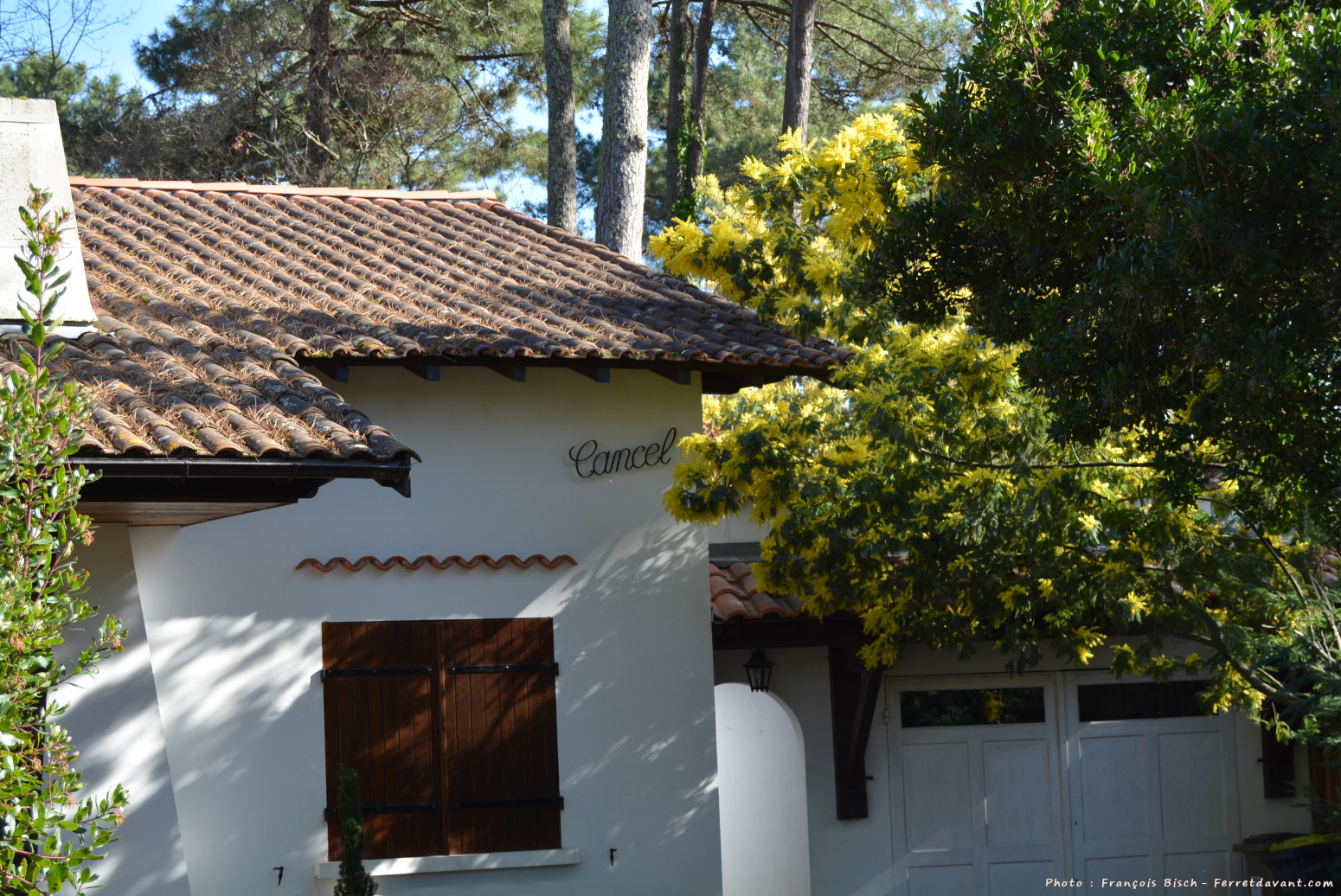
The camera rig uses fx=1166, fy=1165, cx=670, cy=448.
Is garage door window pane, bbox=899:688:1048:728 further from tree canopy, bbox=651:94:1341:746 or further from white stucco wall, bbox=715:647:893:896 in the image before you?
tree canopy, bbox=651:94:1341:746

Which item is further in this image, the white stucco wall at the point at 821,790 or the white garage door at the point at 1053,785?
the white garage door at the point at 1053,785

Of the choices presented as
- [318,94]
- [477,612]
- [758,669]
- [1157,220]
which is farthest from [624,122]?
[1157,220]

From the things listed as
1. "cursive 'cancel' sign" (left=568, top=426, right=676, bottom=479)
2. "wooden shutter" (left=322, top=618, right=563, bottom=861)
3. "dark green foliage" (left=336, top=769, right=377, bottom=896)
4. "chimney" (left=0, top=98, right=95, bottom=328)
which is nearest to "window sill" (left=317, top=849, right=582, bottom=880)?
"wooden shutter" (left=322, top=618, right=563, bottom=861)

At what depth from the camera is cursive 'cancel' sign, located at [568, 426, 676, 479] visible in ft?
26.5

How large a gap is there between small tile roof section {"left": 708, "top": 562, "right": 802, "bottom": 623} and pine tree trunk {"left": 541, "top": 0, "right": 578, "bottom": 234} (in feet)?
20.3

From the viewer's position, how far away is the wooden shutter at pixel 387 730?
24.3 ft

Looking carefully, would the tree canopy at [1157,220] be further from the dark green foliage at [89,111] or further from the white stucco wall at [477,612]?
the dark green foliage at [89,111]

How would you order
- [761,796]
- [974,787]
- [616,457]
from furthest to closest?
1. [761,796]
2. [974,787]
3. [616,457]

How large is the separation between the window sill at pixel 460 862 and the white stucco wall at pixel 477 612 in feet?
0.26

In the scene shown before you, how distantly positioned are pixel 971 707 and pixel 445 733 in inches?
195

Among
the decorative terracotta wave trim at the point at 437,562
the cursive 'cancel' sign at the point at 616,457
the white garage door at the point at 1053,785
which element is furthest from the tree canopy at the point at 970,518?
the white garage door at the point at 1053,785

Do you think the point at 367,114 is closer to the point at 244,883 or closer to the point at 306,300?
the point at 306,300

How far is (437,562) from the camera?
7.70m

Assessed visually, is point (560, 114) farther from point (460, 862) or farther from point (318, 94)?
point (460, 862)
